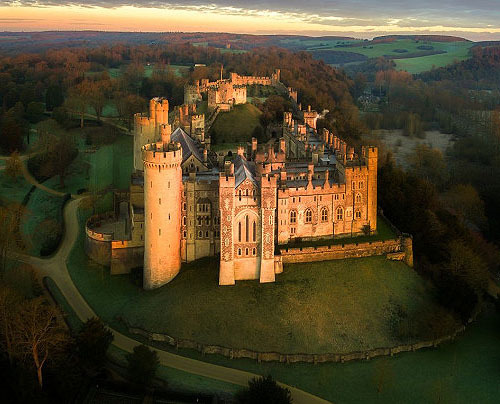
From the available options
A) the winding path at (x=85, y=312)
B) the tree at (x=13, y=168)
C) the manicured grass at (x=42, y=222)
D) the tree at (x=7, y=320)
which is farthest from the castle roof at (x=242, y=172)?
the tree at (x=13, y=168)

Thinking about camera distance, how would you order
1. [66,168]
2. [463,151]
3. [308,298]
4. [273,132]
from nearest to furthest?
[308,298] → [66,168] → [273,132] → [463,151]

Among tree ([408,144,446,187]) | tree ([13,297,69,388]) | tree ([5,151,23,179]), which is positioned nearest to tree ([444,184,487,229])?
tree ([408,144,446,187])

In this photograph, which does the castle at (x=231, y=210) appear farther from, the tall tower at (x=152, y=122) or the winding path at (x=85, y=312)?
the tall tower at (x=152, y=122)

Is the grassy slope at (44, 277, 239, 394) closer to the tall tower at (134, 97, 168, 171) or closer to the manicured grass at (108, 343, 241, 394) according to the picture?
the manicured grass at (108, 343, 241, 394)

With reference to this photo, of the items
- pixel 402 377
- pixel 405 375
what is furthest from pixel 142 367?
pixel 405 375

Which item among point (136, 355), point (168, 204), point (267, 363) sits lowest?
point (267, 363)

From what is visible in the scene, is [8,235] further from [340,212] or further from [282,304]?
[340,212]

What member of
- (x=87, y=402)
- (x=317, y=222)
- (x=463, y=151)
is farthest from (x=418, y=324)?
(x=463, y=151)

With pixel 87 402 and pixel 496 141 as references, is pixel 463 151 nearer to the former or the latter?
pixel 496 141
